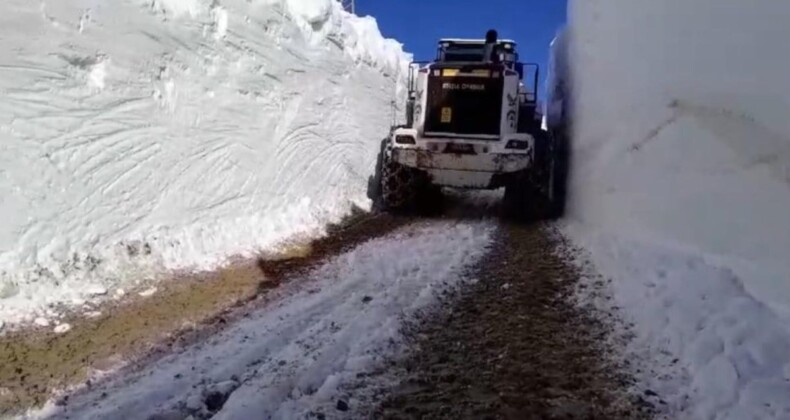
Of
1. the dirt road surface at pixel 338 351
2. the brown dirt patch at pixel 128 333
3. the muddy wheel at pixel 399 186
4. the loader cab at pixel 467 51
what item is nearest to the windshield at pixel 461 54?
the loader cab at pixel 467 51

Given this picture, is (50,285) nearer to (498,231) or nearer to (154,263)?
(154,263)

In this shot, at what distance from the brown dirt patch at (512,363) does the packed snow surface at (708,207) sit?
334 mm

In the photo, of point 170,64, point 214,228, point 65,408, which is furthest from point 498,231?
point 65,408

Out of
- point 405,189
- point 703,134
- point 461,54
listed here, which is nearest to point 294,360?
point 703,134

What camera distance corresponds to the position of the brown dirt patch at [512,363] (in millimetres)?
3168

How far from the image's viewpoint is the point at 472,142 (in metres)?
10.7

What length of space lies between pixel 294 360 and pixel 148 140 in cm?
344

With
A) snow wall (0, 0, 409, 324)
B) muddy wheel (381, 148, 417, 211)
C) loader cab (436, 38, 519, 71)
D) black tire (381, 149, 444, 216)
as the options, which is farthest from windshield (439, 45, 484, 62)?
snow wall (0, 0, 409, 324)

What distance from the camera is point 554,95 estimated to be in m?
16.4

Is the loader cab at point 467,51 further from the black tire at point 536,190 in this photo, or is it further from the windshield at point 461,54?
the black tire at point 536,190

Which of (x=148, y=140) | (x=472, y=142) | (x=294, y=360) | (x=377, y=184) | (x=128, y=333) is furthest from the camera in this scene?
(x=377, y=184)

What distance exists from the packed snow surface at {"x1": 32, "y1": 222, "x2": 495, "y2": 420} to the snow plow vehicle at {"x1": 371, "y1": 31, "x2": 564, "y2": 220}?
15.2ft

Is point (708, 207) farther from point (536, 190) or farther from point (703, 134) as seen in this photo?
point (536, 190)

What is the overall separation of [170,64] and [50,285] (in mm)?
2810
